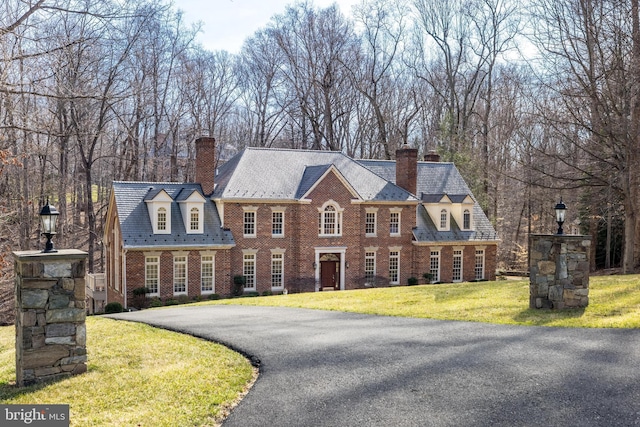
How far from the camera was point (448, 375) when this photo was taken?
806 cm

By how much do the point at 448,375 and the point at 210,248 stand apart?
1903 cm

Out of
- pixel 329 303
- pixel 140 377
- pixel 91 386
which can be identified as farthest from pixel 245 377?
pixel 329 303

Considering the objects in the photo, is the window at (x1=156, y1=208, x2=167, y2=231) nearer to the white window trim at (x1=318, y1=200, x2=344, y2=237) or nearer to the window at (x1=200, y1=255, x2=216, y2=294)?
the window at (x1=200, y1=255, x2=216, y2=294)

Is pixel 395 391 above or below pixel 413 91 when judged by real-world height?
below

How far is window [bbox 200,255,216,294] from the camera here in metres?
25.7

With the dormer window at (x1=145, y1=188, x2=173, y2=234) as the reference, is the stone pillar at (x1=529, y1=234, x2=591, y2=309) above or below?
below

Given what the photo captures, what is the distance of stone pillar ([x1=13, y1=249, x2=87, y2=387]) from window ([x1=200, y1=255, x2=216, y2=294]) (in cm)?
1746

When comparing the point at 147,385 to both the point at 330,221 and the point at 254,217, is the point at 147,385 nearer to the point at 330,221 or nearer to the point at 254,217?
the point at 254,217

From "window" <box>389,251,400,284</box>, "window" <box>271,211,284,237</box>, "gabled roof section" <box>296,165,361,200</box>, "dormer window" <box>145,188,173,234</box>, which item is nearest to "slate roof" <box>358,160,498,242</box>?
"window" <box>389,251,400,284</box>

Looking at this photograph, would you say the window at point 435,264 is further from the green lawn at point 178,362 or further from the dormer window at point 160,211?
the dormer window at point 160,211

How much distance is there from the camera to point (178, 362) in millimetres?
9031

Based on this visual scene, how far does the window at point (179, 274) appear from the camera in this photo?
2502cm

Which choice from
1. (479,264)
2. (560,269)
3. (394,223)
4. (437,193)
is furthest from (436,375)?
(437,193)

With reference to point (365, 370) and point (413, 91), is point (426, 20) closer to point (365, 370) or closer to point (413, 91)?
point (413, 91)
